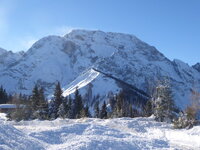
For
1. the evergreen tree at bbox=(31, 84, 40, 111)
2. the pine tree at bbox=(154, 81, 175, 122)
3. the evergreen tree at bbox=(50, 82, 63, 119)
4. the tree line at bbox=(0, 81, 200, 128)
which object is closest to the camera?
the tree line at bbox=(0, 81, 200, 128)

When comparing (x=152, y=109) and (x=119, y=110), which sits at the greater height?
(x=119, y=110)

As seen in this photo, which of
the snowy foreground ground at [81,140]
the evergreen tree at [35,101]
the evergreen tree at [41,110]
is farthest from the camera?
the evergreen tree at [35,101]

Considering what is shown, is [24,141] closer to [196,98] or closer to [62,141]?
[62,141]

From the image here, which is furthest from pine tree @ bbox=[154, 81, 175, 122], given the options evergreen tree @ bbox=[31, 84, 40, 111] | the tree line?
evergreen tree @ bbox=[31, 84, 40, 111]

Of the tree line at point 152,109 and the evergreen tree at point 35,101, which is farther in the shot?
the evergreen tree at point 35,101

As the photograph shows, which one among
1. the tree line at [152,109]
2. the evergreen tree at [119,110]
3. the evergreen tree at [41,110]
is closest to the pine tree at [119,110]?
the evergreen tree at [119,110]

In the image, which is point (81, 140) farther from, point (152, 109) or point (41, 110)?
point (41, 110)

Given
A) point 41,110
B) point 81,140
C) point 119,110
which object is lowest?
point 81,140

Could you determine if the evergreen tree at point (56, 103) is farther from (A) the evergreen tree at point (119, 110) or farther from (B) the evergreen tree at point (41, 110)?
(A) the evergreen tree at point (119, 110)

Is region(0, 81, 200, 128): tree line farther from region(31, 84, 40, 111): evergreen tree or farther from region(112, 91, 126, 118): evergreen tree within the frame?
region(112, 91, 126, 118): evergreen tree

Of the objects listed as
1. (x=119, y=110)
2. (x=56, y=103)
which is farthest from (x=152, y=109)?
(x=56, y=103)

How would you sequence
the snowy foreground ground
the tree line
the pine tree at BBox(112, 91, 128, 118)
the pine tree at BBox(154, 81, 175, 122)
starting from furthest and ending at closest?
the pine tree at BBox(112, 91, 128, 118)
the pine tree at BBox(154, 81, 175, 122)
the tree line
the snowy foreground ground

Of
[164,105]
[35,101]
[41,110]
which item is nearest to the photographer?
[164,105]

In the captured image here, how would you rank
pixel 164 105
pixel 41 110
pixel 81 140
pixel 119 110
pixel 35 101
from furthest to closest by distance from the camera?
1. pixel 119 110
2. pixel 35 101
3. pixel 41 110
4. pixel 164 105
5. pixel 81 140
